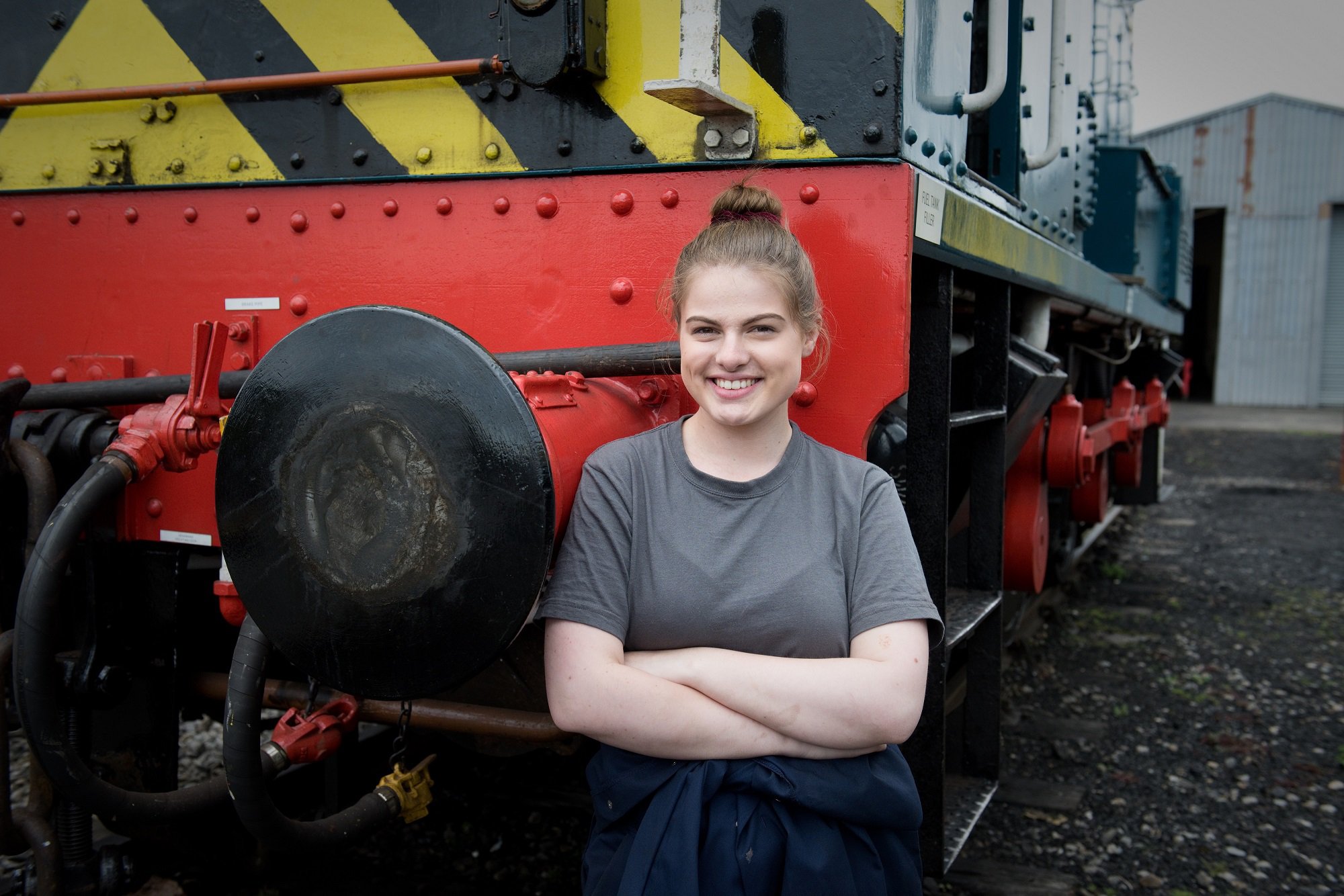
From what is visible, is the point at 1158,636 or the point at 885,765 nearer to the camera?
the point at 885,765

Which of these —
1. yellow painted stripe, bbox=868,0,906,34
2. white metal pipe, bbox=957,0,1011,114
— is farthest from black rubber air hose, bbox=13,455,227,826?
white metal pipe, bbox=957,0,1011,114

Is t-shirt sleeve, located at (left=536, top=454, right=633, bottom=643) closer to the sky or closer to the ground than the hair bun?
closer to the ground

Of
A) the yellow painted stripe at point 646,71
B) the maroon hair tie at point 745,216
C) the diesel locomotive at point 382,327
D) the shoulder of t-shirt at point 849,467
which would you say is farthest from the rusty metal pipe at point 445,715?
the yellow painted stripe at point 646,71

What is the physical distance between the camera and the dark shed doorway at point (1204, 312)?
893 inches

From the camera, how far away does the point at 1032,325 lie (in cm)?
317

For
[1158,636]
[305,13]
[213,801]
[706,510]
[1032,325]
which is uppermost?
[305,13]

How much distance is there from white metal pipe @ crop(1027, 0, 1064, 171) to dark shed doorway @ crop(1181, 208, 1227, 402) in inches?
865

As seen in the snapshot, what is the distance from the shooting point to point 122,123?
87.0 inches

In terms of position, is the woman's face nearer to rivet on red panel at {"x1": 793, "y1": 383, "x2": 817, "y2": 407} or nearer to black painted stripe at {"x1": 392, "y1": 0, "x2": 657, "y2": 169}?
rivet on red panel at {"x1": 793, "y1": 383, "x2": 817, "y2": 407}

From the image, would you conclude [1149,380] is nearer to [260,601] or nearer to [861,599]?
[861,599]

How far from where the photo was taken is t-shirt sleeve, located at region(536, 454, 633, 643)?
4.88 feet

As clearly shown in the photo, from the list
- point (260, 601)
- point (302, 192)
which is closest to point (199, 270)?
point (302, 192)

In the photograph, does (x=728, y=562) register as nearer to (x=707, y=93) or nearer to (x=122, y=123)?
(x=707, y=93)

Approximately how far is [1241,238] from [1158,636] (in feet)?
56.1
